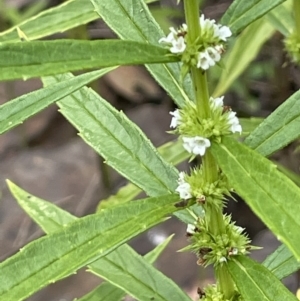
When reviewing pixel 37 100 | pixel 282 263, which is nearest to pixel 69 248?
pixel 37 100

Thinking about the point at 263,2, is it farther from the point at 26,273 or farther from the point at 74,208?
the point at 74,208

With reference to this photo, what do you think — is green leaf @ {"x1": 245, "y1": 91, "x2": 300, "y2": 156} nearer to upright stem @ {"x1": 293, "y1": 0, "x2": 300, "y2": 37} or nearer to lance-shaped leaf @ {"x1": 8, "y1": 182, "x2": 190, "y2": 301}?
lance-shaped leaf @ {"x1": 8, "y1": 182, "x2": 190, "y2": 301}

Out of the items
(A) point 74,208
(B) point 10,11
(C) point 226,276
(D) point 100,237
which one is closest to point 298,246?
(D) point 100,237

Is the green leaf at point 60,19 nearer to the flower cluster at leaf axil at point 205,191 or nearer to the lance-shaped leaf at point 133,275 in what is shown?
the lance-shaped leaf at point 133,275

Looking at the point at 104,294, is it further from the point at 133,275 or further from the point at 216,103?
the point at 216,103

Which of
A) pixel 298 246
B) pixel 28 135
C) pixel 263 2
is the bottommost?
pixel 298 246
